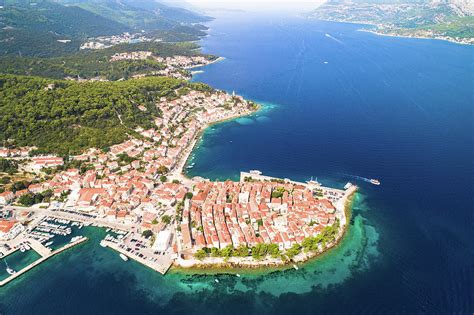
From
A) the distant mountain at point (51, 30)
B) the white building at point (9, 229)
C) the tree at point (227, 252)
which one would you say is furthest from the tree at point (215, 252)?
the distant mountain at point (51, 30)

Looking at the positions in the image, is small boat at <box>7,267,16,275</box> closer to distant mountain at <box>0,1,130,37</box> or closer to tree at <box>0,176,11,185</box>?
tree at <box>0,176,11,185</box>

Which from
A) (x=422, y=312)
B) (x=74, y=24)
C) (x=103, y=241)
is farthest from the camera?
(x=74, y=24)

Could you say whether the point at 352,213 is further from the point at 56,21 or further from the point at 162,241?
the point at 56,21

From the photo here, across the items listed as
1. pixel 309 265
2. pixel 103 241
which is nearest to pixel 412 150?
pixel 309 265

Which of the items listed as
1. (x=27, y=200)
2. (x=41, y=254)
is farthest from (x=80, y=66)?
(x=41, y=254)

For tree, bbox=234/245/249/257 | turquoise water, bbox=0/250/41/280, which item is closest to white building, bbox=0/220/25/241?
turquoise water, bbox=0/250/41/280

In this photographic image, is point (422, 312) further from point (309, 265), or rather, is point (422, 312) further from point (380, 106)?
point (380, 106)
